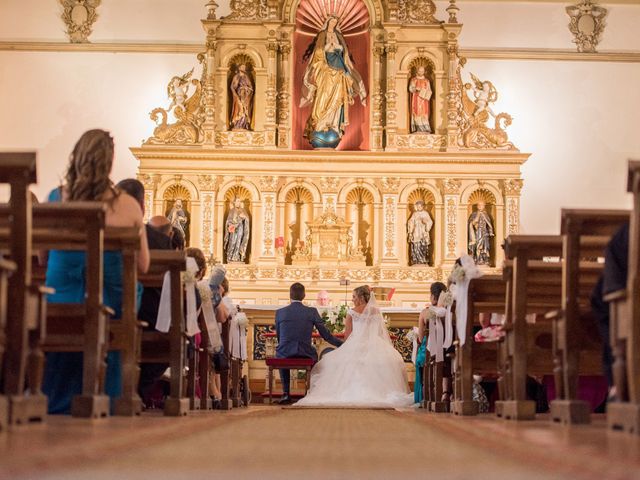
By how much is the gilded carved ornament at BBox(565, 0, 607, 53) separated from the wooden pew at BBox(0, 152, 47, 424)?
45.2ft

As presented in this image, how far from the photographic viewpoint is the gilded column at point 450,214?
15.1m

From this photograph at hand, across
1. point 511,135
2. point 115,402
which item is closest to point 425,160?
point 511,135

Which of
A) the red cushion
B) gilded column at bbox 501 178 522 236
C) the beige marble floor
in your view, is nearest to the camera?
the beige marble floor

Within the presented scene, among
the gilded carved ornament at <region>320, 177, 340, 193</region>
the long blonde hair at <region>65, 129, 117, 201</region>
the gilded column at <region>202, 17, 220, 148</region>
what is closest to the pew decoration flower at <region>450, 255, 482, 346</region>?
the long blonde hair at <region>65, 129, 117, 201</region>

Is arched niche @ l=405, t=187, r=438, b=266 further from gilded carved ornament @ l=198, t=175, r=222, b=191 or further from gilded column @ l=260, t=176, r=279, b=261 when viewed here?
gilded carved ornament @ l=198, t=175, r=222, b=191

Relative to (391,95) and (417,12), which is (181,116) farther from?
(417,12)

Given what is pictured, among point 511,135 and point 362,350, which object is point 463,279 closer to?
point 362,350

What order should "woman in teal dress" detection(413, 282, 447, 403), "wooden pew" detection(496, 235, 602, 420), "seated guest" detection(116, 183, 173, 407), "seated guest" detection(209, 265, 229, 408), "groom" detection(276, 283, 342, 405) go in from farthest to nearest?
"groom" detection(276, 283, 342, 405) < "woman in teal dress" detection(413, 282, 447, 403) < "seated guest" detection(209, 265, 229, 408) < "seated guest" detection(116, 183, 173, 407) < "wooden pew" detection(496, 235, 602, 420)

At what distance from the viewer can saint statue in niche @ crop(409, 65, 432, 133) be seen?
15.5 m

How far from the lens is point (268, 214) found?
1517 centimetres

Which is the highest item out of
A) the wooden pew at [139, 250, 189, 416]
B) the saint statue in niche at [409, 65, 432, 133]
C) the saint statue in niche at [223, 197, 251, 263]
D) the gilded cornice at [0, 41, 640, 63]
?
the gilded cornice at [0, 41, 640, 63]

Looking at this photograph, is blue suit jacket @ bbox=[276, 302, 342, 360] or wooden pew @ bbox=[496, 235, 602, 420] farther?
blue suit jacket @ bbox=[276, 302, 342, 360]

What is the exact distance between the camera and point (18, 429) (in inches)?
146

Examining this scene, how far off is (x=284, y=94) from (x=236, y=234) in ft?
7.38
